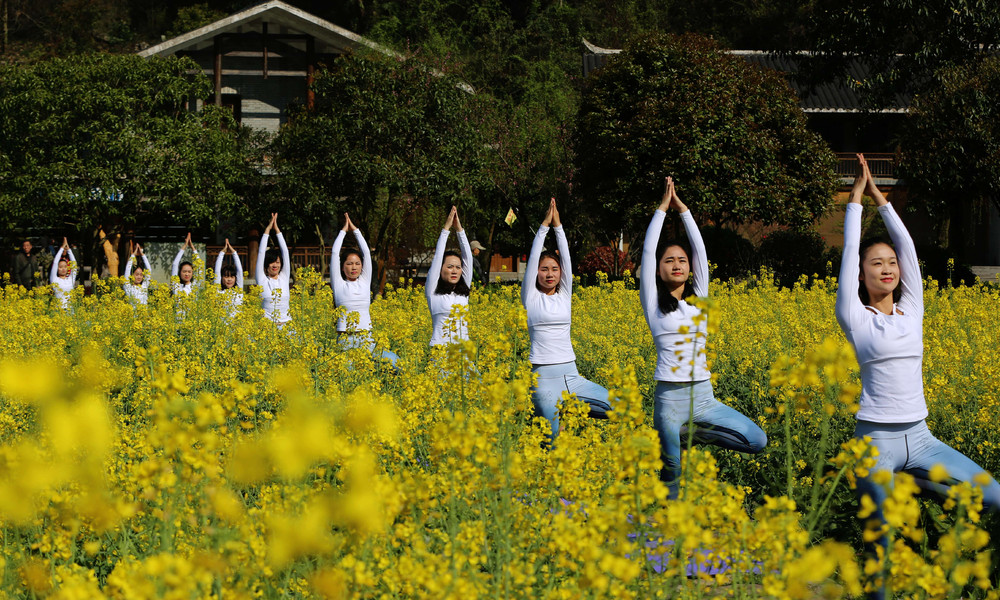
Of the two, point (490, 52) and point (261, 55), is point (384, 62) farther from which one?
point (490, 52)

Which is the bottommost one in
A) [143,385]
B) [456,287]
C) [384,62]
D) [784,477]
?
[784,477]

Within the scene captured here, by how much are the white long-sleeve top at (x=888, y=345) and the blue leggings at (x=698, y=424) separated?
0.82 metres

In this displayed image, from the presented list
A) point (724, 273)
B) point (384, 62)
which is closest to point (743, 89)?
point (724, 273)

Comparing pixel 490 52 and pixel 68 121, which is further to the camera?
pixel 490 52

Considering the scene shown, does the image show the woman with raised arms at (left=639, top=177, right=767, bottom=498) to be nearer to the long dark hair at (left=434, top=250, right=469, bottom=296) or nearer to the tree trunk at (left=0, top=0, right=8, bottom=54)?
the long dark hair at (left=434, top=250, right=469, bottom=296)

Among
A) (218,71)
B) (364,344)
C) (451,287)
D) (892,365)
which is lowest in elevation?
(364,344)

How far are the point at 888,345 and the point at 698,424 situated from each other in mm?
1258

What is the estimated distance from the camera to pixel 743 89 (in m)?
20.2

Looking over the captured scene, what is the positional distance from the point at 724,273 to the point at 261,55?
15.1m

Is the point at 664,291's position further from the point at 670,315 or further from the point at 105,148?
the point at 105,148

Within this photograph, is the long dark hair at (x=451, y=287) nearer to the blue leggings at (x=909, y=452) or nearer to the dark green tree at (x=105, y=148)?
the blue leggings at (x=909, y=452)

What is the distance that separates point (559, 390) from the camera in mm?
5965

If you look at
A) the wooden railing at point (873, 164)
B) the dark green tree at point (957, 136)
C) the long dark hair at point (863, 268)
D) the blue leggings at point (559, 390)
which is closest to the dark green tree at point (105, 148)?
the dark green tree at point (957, 136)

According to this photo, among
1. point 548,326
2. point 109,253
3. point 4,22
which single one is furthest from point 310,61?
point 548,326
